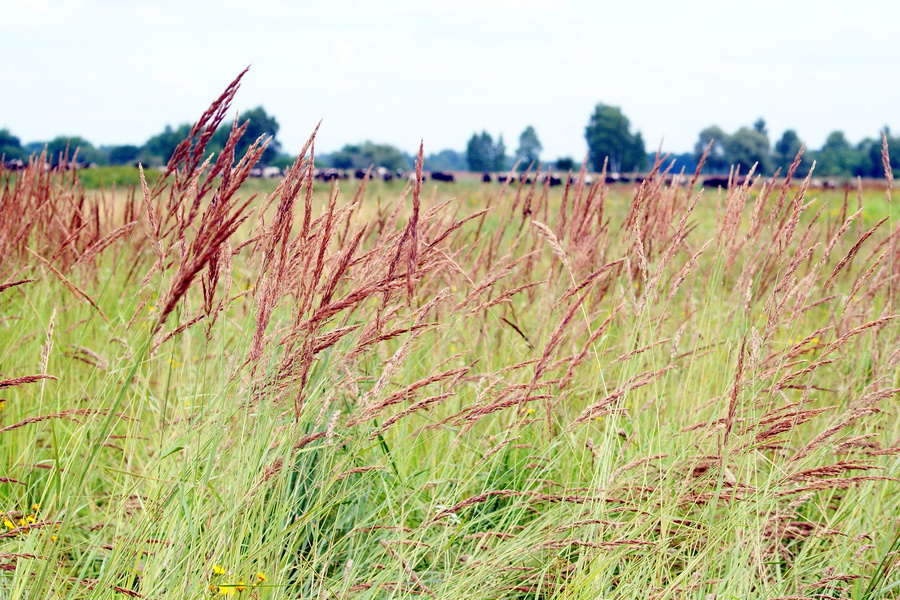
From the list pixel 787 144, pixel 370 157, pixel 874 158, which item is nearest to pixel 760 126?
pixel 787 144

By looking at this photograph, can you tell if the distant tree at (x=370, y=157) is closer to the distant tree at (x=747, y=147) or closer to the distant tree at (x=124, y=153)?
the distant tree at (x=124, y=153)

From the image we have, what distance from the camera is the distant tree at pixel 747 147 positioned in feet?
310

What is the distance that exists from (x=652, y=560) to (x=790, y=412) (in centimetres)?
46

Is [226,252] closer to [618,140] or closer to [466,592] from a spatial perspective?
[466,592]

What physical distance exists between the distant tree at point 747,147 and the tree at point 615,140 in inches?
522

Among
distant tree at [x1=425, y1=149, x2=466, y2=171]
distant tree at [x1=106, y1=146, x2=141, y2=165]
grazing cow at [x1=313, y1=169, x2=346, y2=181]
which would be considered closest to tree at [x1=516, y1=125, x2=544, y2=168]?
distant tree at [x1=425, y1=149, x2=466, y2=171]

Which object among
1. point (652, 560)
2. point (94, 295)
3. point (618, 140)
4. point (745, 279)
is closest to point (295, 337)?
point (652, 560)

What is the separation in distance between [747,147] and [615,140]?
67.1 feet

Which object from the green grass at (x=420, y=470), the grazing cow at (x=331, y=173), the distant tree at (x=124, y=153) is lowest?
the green grass at (x=420, y=470)

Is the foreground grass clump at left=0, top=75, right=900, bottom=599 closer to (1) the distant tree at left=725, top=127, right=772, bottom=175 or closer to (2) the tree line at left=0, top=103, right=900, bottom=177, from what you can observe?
(2) the tree line at left=0, top=103, right=900, bottom=177

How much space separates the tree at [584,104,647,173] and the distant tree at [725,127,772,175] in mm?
13265

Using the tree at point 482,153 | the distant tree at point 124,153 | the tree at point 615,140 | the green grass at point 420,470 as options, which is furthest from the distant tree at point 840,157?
the green grass at point 420,470

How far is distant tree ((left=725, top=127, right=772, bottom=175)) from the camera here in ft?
310

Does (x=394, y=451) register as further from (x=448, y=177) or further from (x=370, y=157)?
(x=370, y=157)
